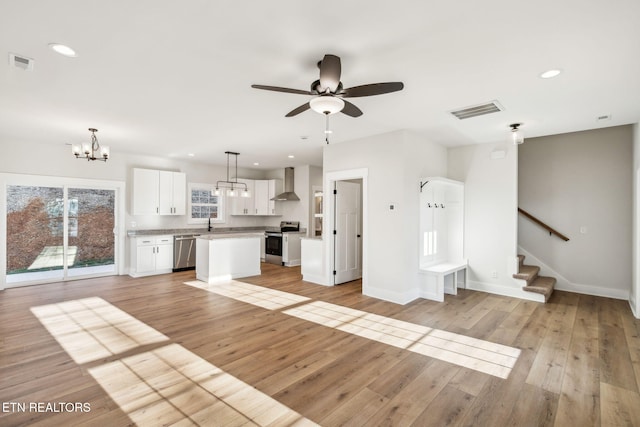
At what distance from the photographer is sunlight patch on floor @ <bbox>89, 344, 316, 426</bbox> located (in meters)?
2.09

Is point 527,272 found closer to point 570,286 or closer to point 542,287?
point 542,287

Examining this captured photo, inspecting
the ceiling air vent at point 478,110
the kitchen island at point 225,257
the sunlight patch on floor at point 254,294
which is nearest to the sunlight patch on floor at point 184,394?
the sunlight patch on floor at point 254,294

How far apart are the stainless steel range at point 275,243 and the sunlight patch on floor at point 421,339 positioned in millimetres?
3968

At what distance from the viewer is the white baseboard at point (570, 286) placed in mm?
5039

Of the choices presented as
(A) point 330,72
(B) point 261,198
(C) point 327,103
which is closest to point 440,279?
(C) point 327,103

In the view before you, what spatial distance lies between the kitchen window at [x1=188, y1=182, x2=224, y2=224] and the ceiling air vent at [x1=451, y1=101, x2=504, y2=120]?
256 inches

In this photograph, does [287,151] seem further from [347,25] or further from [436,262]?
[347,25]

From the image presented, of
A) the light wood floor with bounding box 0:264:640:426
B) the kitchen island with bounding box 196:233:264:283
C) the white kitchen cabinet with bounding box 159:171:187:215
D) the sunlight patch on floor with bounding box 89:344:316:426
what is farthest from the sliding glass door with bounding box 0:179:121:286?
the sunlight patch on floor with bounding box 89:344:316:426

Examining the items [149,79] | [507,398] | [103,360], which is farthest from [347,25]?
[103,360]

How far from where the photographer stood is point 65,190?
6.24m

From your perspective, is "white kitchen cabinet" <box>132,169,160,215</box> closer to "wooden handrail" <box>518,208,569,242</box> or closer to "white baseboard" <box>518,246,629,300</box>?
"wooden handrail" <box>518,208,569,242</box>

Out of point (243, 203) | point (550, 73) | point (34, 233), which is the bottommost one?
point (34, 233)

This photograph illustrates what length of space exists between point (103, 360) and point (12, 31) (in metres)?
2.79

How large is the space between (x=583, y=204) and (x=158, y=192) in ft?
28.1
